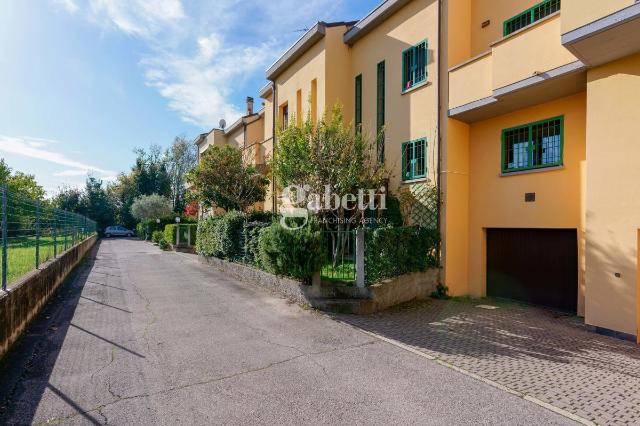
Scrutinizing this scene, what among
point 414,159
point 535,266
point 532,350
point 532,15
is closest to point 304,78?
point 414,159

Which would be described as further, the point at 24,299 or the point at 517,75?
the point at 517,75

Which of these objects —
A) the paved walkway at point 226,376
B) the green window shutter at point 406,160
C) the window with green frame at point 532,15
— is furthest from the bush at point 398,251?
the window with green frame at point 532,15

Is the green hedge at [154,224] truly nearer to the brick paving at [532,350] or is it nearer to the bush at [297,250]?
the bush at [297,250]

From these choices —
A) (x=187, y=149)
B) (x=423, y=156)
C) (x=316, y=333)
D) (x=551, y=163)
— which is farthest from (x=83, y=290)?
(x=187, y=149)

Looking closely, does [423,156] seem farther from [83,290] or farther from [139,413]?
[83,290]

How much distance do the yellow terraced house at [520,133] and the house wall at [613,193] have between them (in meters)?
0.02

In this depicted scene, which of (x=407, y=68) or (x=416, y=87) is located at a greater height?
(x=407, y=68)

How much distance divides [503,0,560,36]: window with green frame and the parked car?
1828 inches

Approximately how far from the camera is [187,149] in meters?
52.4

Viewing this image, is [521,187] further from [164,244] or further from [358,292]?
[164,244]

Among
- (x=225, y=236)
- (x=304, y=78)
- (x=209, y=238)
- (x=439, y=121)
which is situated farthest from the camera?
(x=209, y=238)

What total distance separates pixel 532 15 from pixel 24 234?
1233cm

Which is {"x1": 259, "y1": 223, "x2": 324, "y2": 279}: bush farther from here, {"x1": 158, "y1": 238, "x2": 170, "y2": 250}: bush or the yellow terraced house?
{"x1": 158, "y1": 238, "x2": 170, "y2": 250}: bush

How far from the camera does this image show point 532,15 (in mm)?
8883
